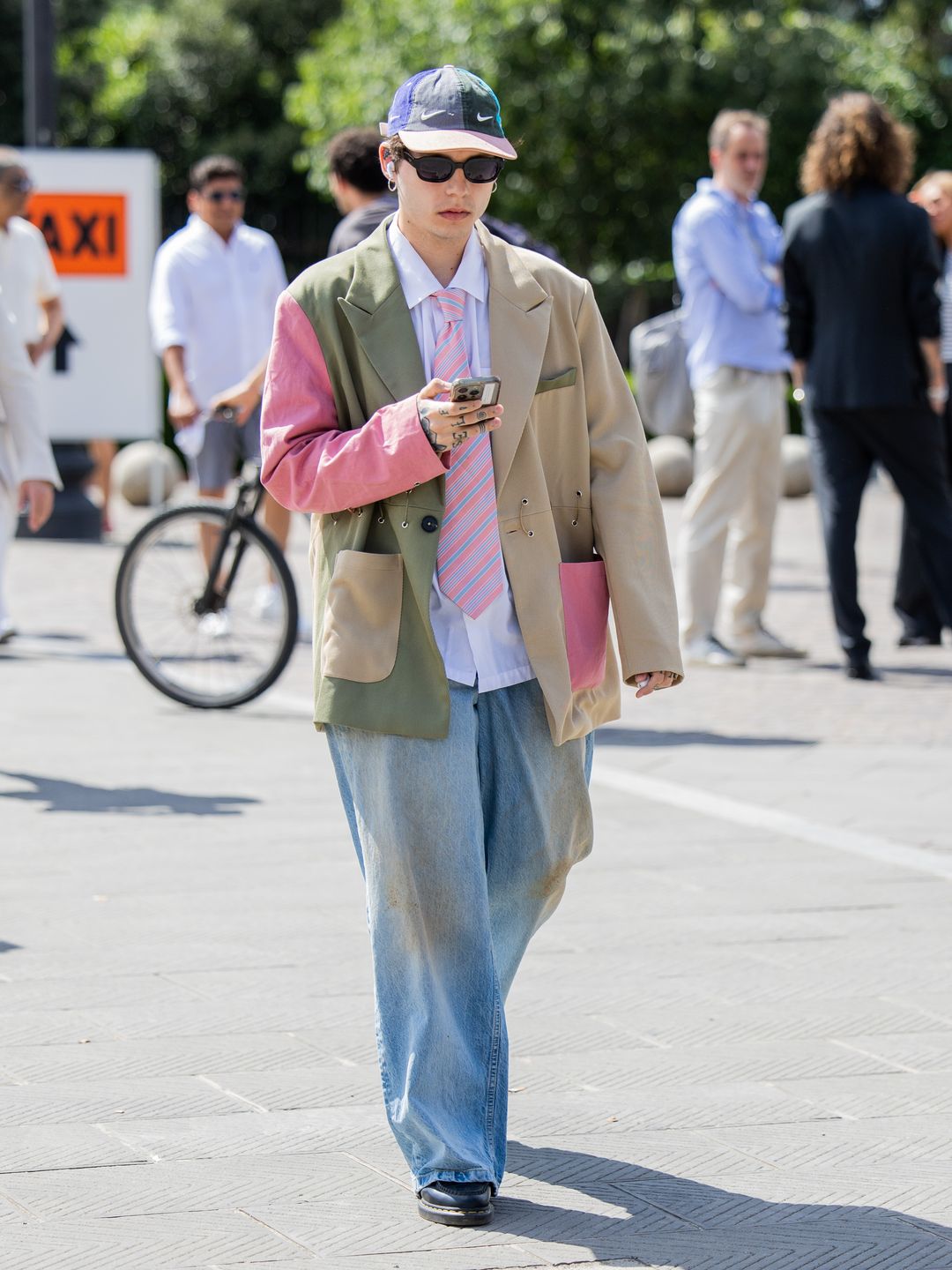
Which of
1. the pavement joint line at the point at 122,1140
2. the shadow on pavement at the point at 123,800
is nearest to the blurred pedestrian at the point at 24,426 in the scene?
the shadow on pavement at the point at 123,800

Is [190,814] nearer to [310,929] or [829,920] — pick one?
[310,929]

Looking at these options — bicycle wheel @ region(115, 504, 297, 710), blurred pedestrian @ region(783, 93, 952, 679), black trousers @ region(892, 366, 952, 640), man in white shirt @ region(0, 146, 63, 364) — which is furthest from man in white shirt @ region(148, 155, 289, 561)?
black trousers @ region(892, 366, 952, 640)

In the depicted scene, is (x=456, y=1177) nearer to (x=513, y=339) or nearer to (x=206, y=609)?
(x=513, y=339)

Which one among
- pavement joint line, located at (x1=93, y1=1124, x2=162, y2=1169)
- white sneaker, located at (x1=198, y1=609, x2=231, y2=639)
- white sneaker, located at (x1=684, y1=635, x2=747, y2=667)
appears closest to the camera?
pavement joint line, located at (x1=93, y1=1124, x2=162, y2=1169)

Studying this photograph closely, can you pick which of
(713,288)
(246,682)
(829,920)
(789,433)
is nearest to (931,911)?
(829,920)

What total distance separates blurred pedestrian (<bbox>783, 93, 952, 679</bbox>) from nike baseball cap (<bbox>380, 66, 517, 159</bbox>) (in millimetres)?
5442

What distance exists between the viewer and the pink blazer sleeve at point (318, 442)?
10.3 ft

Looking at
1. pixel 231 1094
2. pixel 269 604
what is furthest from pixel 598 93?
pixel 231 1094

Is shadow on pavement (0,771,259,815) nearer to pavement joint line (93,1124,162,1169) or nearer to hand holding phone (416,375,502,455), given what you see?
pavement joint line (93,1124,162,1169)

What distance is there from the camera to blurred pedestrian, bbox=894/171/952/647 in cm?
948

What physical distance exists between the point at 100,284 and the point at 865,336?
6.18 m

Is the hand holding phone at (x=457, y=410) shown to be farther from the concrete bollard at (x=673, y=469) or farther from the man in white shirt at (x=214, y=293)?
the concrete bollard at (x=673, y=469)

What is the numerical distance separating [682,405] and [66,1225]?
6.78 m

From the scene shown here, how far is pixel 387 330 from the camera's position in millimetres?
3285
